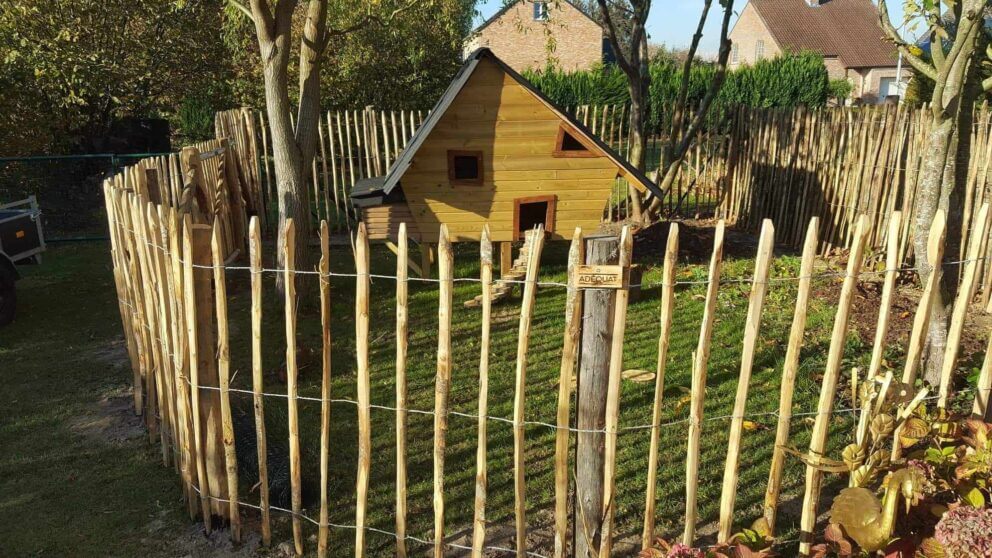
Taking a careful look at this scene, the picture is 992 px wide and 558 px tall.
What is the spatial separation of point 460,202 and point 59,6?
37.4 feet

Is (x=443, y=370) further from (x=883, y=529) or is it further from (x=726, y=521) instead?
(x=883, y=529)

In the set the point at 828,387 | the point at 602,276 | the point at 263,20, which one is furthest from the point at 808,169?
the point at 602,276

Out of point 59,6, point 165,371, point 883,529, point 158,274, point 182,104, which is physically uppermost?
point 59,6

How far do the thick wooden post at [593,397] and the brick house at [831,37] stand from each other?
148 ft

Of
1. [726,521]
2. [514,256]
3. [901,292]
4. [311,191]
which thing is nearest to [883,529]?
[726,521]

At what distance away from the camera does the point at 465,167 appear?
8.30 metres

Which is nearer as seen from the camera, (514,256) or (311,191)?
(514,256)

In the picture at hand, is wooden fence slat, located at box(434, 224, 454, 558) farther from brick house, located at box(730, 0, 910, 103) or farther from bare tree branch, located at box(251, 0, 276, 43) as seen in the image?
brick house, located at box(730, 0, 910, 103)

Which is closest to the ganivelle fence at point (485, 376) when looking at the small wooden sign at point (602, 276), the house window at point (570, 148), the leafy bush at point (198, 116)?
the small wooden sign at point (602, 276)

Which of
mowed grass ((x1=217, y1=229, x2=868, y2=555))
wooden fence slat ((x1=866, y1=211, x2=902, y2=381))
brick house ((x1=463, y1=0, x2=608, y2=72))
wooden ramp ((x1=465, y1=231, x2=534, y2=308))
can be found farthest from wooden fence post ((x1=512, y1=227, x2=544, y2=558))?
brick house ((x1=463, y1=0, x2=608, y2=72))

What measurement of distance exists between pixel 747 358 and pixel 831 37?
50.5 meters

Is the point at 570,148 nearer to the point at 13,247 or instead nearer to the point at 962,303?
the point at 962,303

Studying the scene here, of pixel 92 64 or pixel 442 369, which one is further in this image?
pixel 92 64

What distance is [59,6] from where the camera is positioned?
1442 cm
